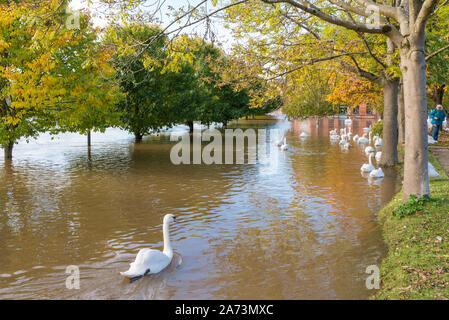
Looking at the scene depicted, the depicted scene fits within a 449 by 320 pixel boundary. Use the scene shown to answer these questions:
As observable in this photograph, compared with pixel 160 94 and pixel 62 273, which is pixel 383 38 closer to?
pixel 62 273

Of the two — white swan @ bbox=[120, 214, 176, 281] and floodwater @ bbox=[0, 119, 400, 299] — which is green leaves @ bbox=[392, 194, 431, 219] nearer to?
floodwater @ bbox=[0, 119, 400, 299]

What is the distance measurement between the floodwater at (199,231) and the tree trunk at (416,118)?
1.47 meters

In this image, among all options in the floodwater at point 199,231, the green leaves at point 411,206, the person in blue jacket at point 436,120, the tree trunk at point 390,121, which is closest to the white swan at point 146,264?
the floodwater at point 199,231

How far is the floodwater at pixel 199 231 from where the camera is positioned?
6309 mm

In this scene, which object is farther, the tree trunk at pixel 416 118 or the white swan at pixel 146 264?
the tree trunk at pixel 416 118

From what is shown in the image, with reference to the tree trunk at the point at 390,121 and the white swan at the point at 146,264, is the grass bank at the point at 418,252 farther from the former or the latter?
the tree trunk at the point at 390,121

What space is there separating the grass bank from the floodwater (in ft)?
1.04

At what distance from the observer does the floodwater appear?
631 centimetres

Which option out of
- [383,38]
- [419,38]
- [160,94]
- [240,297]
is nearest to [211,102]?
[160,94]

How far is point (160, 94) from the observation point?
3306 cm

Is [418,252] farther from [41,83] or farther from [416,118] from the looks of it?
[41,83]

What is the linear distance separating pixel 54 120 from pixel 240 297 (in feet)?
62.1

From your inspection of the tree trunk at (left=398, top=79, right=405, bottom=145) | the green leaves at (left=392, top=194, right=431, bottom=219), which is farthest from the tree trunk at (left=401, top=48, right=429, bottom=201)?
the tree trunk at (left=398, top=79, right=405, bottom=145)
